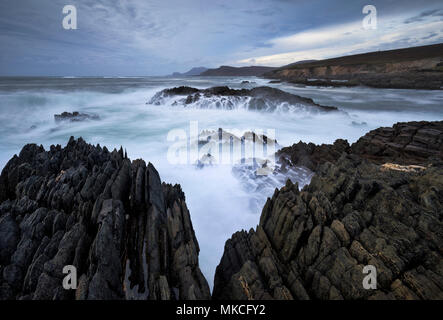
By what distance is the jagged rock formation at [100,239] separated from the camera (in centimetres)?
374

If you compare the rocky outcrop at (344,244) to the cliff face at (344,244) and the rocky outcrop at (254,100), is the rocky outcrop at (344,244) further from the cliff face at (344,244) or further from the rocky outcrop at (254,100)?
the rocky outcrop at (254,100)

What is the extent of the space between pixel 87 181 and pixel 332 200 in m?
6.61

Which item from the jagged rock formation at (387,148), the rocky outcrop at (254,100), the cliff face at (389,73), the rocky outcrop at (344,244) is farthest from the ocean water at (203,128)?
the cliff face at (389,73)

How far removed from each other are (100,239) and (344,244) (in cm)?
501

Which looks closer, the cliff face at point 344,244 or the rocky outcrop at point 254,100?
the cliff face at point 344,244

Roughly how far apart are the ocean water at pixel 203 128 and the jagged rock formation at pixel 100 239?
2.50 meters

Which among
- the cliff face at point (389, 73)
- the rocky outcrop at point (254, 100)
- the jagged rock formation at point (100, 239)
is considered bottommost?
the jagged rock formation at point (100, 239)

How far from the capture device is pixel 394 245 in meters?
3.78

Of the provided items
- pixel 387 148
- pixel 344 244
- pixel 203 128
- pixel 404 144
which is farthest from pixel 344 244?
pixel 203 128

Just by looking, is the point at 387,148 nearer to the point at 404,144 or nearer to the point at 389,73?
the point at 404,144

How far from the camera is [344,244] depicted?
4.14 metres

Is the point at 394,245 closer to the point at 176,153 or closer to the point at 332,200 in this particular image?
the point at 332,200

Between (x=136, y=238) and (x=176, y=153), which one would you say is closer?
(x=136, y=238)
